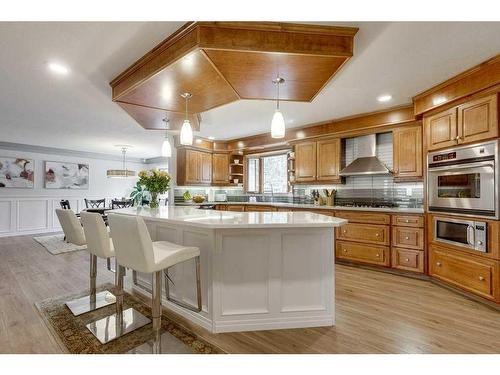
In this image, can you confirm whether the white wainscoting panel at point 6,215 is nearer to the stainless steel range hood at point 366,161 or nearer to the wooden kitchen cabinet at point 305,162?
the wooden kitchen cabinet at point 305,162

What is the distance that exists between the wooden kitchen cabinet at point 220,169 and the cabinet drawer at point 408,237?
3794 millimetres

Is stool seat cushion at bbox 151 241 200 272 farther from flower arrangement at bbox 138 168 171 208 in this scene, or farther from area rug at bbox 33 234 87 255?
area rug at bbox 33 234 87 255

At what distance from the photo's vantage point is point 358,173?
4.04m

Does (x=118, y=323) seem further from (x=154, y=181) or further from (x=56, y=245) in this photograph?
(x=56, y=245)

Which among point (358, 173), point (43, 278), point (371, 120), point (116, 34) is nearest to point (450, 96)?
point (371, 120)

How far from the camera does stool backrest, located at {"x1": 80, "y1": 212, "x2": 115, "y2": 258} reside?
7.29 ft

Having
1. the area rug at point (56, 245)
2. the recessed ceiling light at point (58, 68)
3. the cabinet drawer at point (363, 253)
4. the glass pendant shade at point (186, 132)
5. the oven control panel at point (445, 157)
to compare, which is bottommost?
the area rug at point (56, 245)

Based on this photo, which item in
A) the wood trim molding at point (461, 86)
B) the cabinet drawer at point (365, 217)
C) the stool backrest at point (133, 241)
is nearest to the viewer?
the stool backrest at point (133, 241)

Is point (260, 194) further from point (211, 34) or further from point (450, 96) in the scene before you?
point (211, 34)

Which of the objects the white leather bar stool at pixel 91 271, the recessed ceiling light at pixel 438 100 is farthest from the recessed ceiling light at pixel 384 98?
the white leather bar stool at pixel 91 271

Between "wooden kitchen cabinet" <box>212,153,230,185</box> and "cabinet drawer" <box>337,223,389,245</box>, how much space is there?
3111mm

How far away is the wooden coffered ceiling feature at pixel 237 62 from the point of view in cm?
178

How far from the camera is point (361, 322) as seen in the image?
2.20m

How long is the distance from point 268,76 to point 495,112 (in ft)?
7.31
